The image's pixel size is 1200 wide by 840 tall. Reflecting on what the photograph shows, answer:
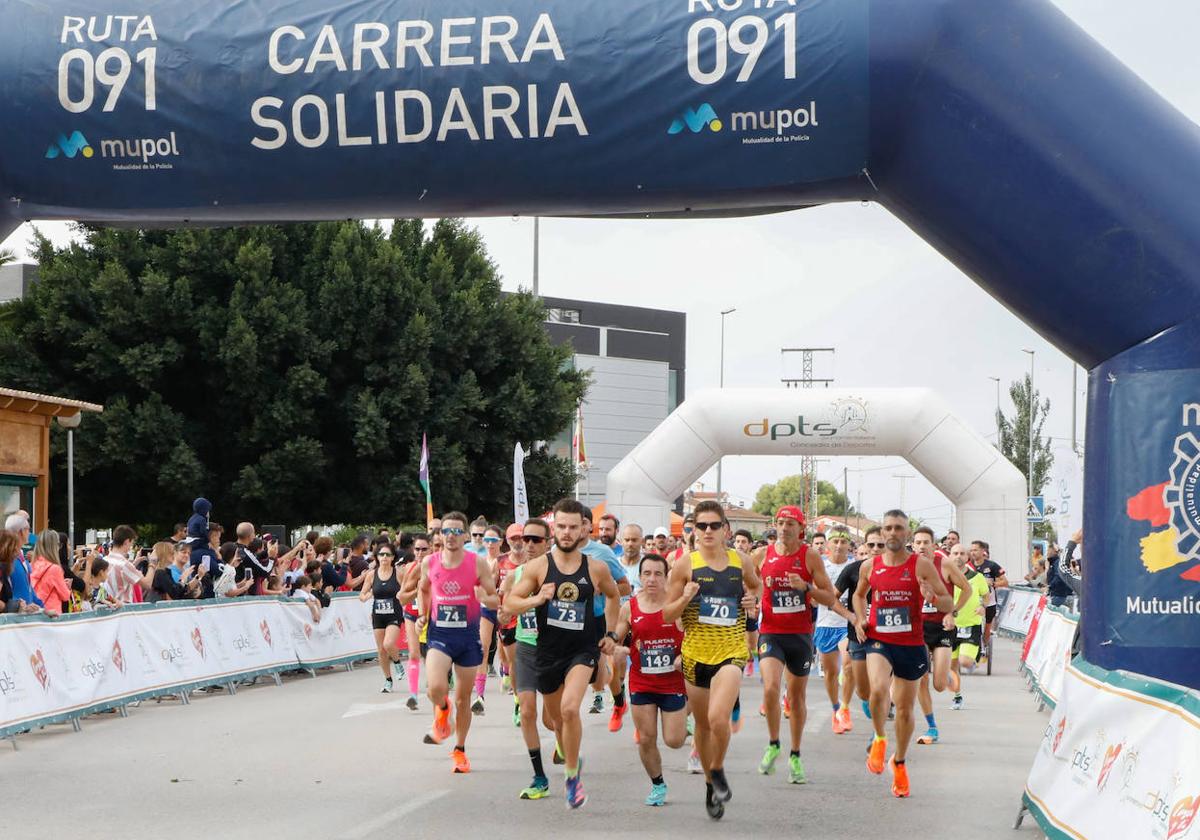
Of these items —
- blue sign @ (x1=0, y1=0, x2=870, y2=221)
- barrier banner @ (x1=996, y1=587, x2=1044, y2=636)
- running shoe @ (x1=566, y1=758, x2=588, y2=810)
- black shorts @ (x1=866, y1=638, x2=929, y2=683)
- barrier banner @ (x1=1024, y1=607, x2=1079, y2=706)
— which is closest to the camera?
blue sign @ (x1=0, y1=0, x2=870, y2=221)

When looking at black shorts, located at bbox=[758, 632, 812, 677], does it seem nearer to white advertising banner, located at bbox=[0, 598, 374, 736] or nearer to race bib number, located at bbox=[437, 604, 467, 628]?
race bib number, located at bbox=[437, 604, 467, 628]

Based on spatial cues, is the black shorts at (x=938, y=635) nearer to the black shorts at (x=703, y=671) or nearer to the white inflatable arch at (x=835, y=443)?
the black shorts at (x=703, y=671)

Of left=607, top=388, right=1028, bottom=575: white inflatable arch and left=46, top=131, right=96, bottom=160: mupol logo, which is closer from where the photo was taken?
→ left=46, top=131, right=96, bottom=160: mupol logo

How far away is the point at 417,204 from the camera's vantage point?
10.3 m

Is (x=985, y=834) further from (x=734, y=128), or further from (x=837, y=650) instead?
(x=837, y=650)

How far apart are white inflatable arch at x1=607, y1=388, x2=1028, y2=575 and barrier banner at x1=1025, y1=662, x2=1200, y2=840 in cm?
2131

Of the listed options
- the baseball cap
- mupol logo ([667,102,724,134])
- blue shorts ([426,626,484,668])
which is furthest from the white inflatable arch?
mupol logo ([667,102,724,134])

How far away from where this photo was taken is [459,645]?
1212 centimetres

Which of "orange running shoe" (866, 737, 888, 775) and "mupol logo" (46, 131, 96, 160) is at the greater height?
"mupol logo" (46, 131, 96, 160)

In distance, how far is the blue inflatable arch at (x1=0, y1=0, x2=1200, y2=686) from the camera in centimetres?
900

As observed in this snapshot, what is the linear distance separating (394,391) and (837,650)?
20.0 m

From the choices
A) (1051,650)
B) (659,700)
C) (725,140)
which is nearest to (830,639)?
(1051,650)

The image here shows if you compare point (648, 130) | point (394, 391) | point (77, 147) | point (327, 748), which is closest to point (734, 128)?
point (648, 130)

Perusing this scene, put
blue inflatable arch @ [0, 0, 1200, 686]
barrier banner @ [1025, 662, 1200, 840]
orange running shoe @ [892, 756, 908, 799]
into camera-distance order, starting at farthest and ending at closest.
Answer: orange running shoe @ [892, 756, 908, 799]
blue inflatable arch @ [0, 0, 1200, 686]
barrier banner @ [1025, 662, 1200, 840]
